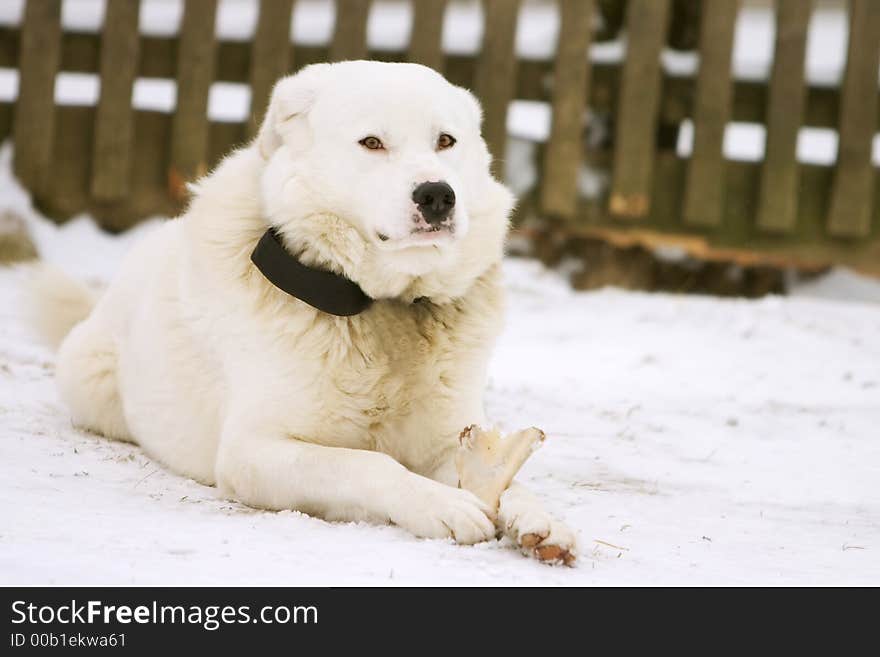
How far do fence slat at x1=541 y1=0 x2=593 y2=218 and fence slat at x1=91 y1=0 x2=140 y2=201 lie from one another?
2.63 m

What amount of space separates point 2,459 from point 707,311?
13.9 feet

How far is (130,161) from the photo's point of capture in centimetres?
710

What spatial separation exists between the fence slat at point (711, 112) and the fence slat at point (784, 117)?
0.27 metres

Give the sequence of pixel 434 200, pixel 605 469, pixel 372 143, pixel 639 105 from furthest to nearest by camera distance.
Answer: pixel 639 105 < pixel 605 469 < pixel 372 143 < pixel 434 200

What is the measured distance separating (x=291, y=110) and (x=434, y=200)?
608 mm

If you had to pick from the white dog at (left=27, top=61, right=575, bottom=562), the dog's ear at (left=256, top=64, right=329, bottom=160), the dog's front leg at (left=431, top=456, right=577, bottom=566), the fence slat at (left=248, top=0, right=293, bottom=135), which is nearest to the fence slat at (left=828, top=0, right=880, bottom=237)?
the fence slat at (left=248, top=0, right=293, bottom=135)

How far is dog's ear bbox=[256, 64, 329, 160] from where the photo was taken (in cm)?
326

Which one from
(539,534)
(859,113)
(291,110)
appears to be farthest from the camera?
(859,113)

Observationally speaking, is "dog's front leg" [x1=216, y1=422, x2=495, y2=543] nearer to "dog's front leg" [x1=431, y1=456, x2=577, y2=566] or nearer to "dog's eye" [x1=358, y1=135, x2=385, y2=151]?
"dog's front leg" [x1=431, y1=456, x2=577, y2=566]

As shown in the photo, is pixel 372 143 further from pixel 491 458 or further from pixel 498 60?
pixel 498 60

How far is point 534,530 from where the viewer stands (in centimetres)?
257

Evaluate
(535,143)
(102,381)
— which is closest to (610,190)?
(535,143)

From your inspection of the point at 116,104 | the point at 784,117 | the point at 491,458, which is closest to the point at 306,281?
the point at 491,458
